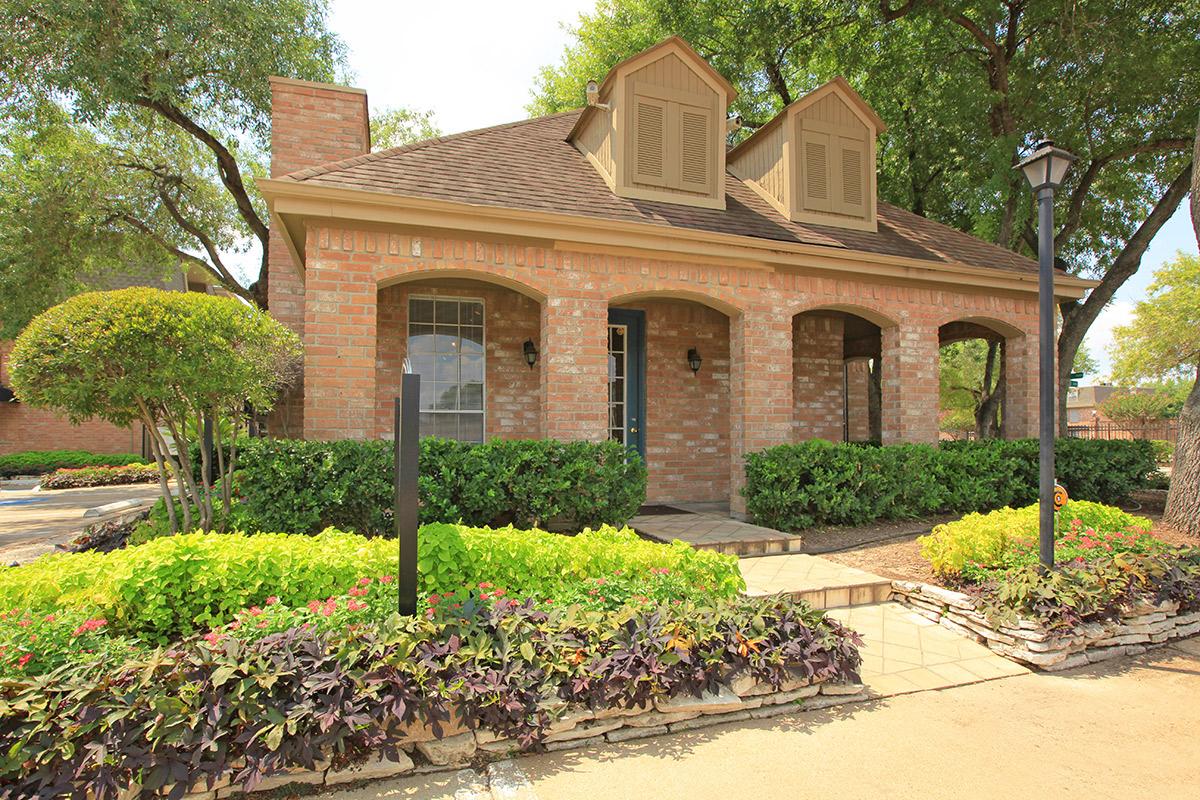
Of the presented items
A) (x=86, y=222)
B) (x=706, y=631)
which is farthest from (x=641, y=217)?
(x=86, y=222)

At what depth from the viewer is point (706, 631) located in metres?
3.42

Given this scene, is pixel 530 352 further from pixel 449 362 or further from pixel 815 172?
pixel 815 172

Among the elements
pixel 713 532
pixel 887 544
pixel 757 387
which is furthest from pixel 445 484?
pixel 887 544

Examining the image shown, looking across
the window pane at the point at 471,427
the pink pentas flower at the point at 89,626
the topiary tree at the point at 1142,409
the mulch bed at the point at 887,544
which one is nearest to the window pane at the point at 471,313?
the window pane at the point at 471,427

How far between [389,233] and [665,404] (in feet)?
15.7

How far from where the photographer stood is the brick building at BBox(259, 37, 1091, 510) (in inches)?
255

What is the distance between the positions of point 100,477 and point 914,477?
62.4 feet

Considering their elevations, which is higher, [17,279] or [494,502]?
[17,279]

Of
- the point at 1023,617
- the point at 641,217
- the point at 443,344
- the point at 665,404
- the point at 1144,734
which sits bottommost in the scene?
the point at 1144,734

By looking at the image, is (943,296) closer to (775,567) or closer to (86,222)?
(775,567)

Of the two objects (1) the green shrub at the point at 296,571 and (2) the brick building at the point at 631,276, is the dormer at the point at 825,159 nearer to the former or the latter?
(2) the brick building at the point at 631,276

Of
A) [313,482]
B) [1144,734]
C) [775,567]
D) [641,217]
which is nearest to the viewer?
[1144,734]

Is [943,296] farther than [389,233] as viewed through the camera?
Yes

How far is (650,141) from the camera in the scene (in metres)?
8.42
